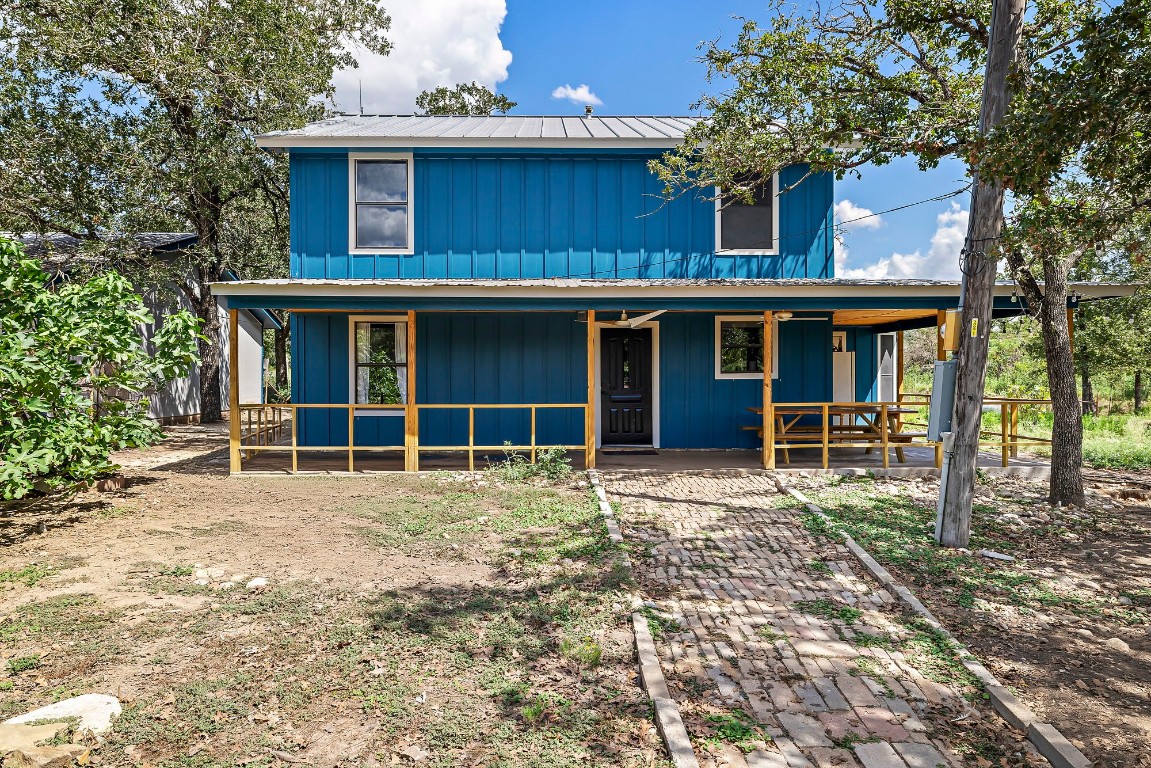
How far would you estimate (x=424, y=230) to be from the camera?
1160cm

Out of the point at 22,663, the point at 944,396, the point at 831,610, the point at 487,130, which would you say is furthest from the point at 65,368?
the point at 944,396

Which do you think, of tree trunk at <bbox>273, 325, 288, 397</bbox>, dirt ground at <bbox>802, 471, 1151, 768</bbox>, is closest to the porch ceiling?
dirt ground at <bbox>802, 471, 1151, 768</bbox>

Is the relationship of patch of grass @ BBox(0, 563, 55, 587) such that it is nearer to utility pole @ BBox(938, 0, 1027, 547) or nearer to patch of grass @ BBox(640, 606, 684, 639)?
patch of grass @ BBox(640, 606, 684, 639)

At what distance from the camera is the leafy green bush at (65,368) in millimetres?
6555

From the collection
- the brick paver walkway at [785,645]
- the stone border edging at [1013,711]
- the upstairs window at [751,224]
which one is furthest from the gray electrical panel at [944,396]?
the upstairs window at [751,224]

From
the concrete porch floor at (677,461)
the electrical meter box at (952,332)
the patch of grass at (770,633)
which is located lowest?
Answer: the patch of grass at (770,633)

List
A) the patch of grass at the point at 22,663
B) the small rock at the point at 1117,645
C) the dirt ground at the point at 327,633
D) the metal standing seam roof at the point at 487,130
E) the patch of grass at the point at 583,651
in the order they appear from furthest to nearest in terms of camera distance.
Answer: the metal standing seam roof at the point at 487,130 → the small rock at the point at 1117,645 → the patch of grass at the point at 583,651 → the patch of grass at the point at 22,663 → the dirt ground at the point at 327,633

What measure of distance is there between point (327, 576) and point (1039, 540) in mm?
7416

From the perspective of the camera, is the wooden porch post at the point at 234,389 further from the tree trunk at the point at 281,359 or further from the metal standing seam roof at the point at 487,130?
the tree trunk at the point at 281,359

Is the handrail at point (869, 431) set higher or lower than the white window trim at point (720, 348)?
lower

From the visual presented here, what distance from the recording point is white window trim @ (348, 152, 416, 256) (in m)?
11.5

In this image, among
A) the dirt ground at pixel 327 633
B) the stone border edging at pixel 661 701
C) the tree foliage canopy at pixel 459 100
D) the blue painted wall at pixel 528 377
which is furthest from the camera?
the tree foliage canopy at pixel 459 100

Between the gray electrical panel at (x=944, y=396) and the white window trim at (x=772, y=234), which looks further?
the white window trim at (x=772, y=234)

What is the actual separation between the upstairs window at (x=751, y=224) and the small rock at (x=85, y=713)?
10583 millimetres
